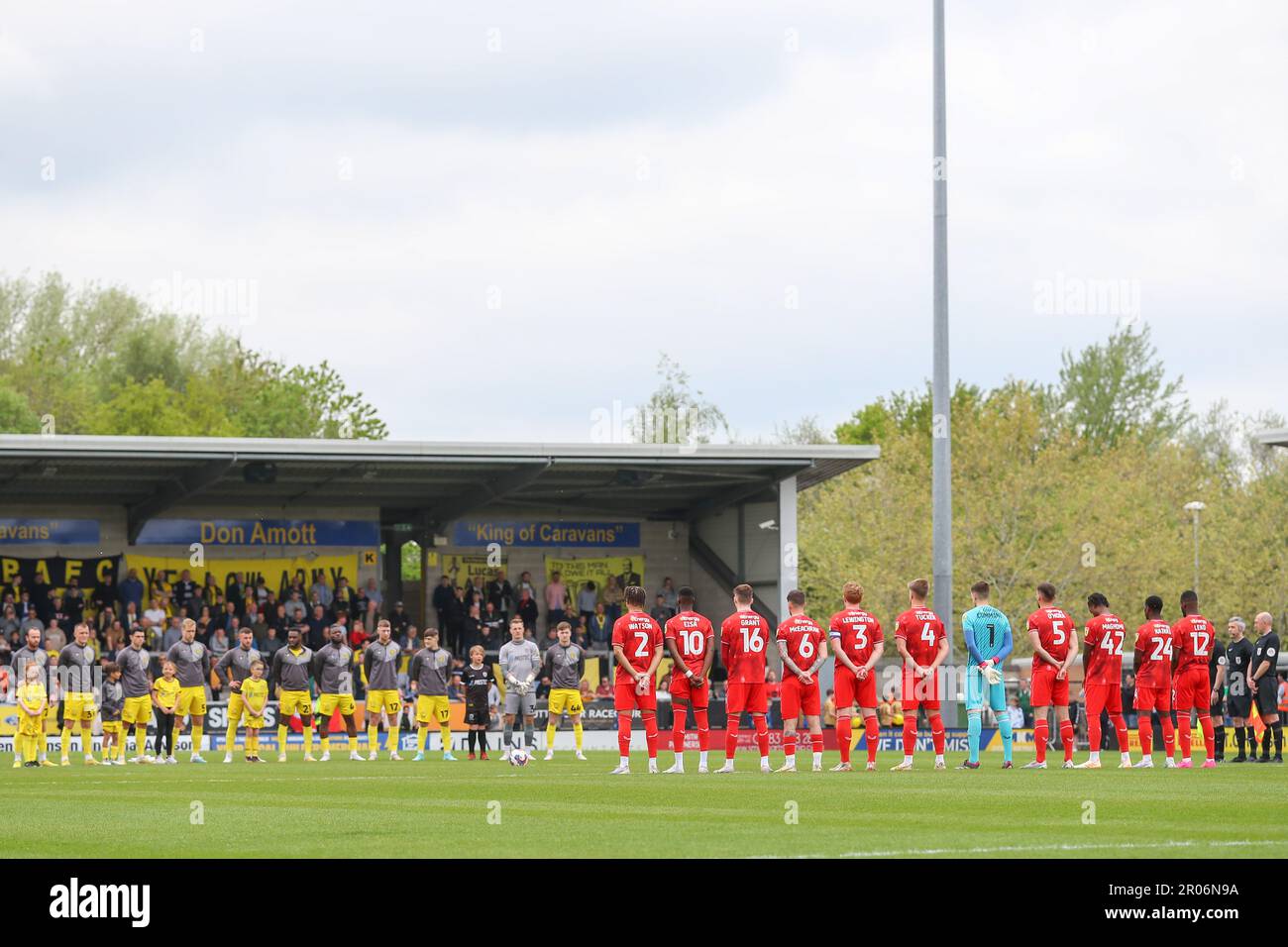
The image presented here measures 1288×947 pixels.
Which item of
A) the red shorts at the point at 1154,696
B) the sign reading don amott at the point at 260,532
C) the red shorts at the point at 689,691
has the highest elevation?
the sign reading don amott at the point at 260,532

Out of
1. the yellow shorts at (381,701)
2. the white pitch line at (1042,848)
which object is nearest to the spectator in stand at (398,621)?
the yellow shorts at (381,701)

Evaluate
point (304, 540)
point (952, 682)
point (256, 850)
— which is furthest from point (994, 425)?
point (256, 850)

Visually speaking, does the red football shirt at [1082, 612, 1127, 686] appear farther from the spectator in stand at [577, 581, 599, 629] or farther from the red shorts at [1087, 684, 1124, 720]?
the spectator in stand at [577, 581, 599, 629]

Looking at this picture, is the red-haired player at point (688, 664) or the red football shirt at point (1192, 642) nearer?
the red-haired player at point (688, 664)

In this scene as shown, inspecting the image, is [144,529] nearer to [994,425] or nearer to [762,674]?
[762,674]

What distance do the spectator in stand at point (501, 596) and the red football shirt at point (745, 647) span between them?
70.0 ft

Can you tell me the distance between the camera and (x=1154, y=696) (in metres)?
22.9

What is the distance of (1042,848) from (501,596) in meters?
32.2

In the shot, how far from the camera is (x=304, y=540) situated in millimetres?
43562

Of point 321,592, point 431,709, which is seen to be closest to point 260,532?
point 321,592

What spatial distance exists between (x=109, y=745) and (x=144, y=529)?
44.7 ft

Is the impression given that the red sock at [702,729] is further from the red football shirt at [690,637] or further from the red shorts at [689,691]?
the red football shirt at [690,637]
